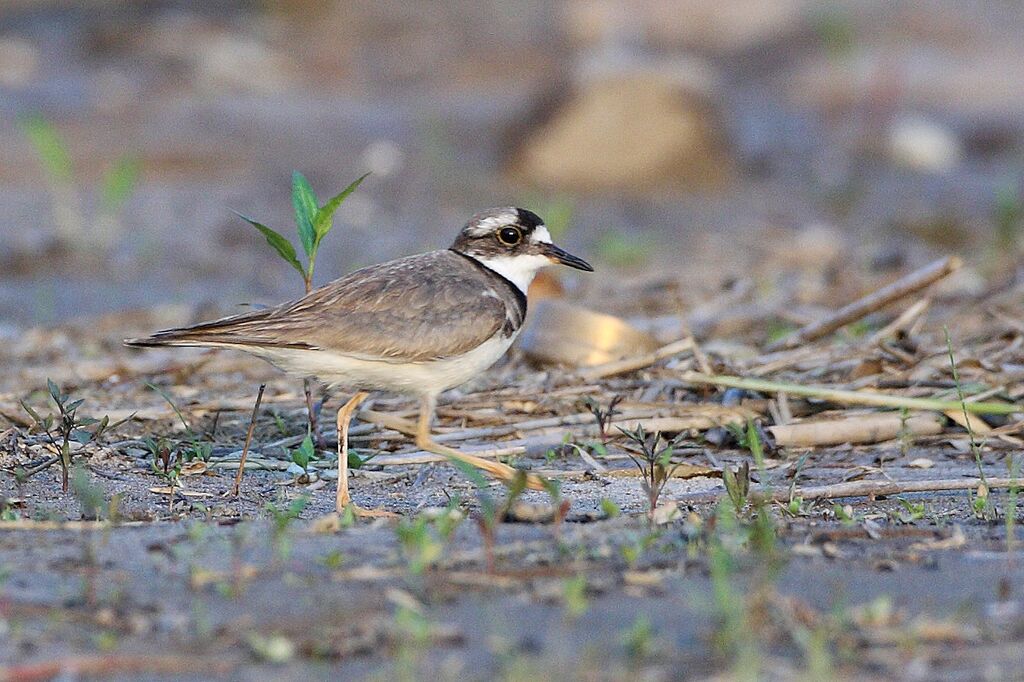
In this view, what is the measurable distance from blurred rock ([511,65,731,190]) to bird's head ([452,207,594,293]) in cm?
776

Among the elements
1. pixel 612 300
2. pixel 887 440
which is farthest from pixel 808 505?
pixel 612 300

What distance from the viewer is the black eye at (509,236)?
500 centimetres

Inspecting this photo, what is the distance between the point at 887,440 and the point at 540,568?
2.20m

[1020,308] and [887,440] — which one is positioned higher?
[1020,308]

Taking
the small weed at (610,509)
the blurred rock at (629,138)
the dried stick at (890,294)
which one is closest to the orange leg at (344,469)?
the small weed at (610,509)

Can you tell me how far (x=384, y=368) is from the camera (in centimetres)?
437

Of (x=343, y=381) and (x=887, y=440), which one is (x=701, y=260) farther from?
(x=343, y=381)

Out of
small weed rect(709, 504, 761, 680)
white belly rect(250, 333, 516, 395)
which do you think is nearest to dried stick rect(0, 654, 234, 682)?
small weed rect(709, 504, 761, 680)

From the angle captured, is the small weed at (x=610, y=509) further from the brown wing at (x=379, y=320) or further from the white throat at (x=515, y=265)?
the white throat at (x=515, y=265)

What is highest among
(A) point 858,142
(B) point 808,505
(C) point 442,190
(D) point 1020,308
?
(A) point 858,142

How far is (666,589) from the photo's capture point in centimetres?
308

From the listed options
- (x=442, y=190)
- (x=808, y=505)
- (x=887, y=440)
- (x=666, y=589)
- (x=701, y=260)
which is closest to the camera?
(x=666, y=589)

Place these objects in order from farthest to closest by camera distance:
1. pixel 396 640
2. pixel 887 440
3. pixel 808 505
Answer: pixel 887 440
pixel 808 505
pixel 396 640

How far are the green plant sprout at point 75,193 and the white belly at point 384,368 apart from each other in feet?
14.1
